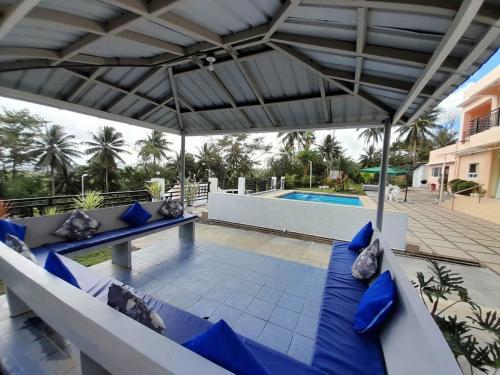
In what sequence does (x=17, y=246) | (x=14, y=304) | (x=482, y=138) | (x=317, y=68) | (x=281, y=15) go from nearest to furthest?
(x=281, y=15)
(x=17, y=246)
(x=14, y=304)
(x=317, y=68)
(x=482, y=138)

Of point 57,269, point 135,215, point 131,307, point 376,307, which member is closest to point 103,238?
point 135,215

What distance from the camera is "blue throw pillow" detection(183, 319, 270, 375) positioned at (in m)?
0.86

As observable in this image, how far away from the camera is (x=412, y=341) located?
3.84 feet

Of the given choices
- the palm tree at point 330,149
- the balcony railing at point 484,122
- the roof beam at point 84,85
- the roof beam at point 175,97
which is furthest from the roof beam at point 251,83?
the palm tree at point 330,149

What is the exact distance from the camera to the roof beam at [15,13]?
1326 millimetres

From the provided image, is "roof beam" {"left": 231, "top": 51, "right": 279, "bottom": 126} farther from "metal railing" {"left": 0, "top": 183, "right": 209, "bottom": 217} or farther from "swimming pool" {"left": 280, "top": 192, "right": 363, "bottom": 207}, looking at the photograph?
"swimming pool" {"left": 280, "top": 192, "right": 363, "bottom": 207}

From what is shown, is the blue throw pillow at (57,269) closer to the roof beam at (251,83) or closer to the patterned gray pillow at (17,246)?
the patterned gray pillow at (17,246)

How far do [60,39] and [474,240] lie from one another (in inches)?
340

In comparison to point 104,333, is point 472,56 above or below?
above

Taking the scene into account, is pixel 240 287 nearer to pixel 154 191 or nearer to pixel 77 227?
pixel 77 227

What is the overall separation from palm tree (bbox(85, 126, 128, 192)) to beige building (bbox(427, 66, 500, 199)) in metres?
22.8

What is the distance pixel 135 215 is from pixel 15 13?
2.96m

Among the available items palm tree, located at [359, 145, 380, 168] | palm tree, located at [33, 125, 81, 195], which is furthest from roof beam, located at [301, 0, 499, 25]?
palm tree, located at [359, 145, 380, 168]

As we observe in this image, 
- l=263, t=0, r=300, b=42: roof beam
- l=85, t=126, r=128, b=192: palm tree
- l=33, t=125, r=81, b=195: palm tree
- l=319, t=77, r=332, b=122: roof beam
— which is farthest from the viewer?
l=85, t=126, r=128, b=192: palm tree
